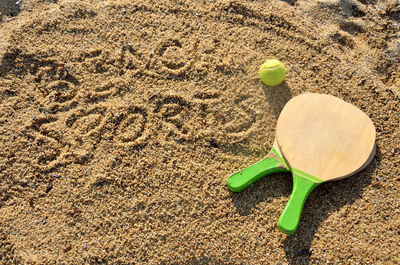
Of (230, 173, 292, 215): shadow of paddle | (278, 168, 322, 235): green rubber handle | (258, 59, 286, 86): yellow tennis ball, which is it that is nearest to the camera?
(278, 168, 322, 235): green rubber handle

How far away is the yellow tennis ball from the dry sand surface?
0.04m

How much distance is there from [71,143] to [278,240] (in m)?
1.14

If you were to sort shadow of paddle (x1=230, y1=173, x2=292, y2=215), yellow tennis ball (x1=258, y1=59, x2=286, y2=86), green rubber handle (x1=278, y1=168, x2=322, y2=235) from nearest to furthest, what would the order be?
green rubber handle (x1=278, y1=168, x2=322, y2=235)
shadow of paddle (x1=230, y1=173, x2=292, y2=215)
yellow tennis ball (x1=258, y1=59, x2=286, y2=86)

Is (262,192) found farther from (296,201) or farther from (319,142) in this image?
(319,142)

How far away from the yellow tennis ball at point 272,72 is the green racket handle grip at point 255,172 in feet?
1.39

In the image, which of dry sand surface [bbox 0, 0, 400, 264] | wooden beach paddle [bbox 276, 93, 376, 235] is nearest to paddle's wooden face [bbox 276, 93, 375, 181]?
wooden beach paddle [bbox 276, 93, 376, 235]

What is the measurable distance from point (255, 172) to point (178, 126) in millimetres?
471

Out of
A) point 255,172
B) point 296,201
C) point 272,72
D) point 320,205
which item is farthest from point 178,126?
point 320,205

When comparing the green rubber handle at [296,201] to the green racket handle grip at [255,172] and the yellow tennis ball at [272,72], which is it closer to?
the green racket handle grip at [255,172]

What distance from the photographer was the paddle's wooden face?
1.61 meters

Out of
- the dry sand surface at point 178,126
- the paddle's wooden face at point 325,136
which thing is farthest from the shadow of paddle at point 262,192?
the paddle's wooden face at point 325,136

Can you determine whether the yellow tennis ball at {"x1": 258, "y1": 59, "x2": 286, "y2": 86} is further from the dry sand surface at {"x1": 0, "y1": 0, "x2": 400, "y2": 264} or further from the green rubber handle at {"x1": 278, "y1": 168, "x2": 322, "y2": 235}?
the green rubber handle at {"x1": 278, "y1": 168, "x2": 322, "y2": 235}

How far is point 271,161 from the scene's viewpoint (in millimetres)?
1642

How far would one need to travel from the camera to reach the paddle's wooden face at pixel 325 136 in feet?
5.28
